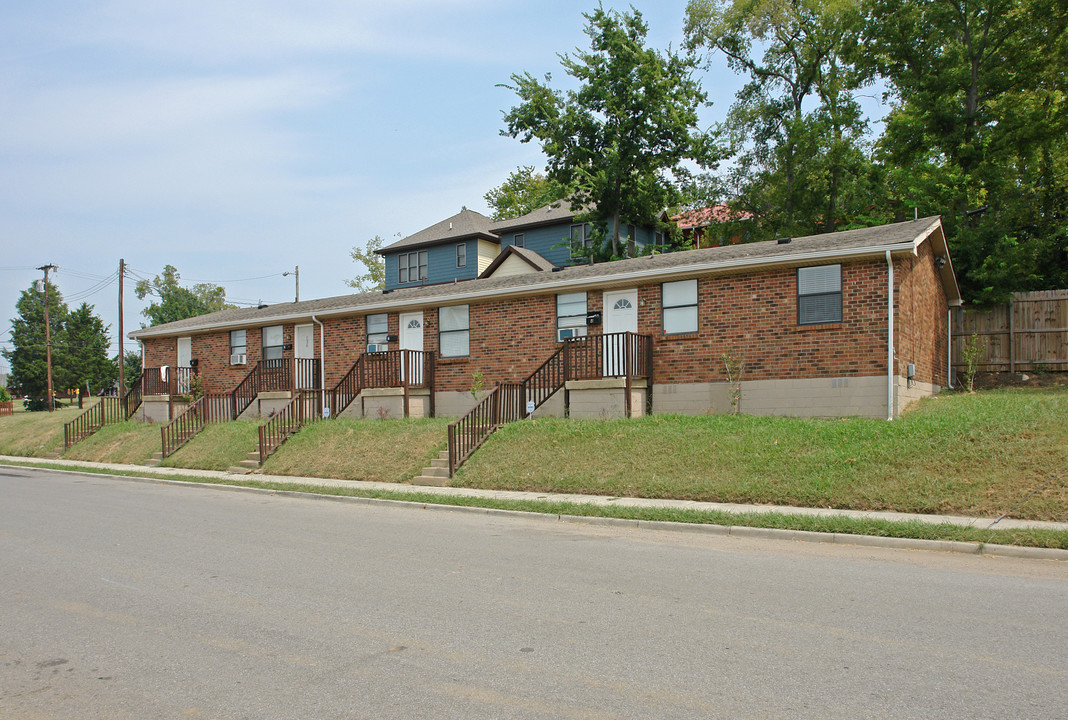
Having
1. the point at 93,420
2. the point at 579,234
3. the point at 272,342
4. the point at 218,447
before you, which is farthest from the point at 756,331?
the point at 93,420

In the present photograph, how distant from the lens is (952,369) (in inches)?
866

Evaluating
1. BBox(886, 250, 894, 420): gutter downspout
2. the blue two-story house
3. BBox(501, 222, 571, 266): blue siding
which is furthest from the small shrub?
BBox(501, 222, 571, 266): blue siding

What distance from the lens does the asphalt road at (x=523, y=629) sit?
419 cm

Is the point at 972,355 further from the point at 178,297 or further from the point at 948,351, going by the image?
the point at 178,297

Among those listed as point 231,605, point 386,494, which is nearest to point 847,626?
point 231,605

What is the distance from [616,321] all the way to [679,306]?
1.70 metres

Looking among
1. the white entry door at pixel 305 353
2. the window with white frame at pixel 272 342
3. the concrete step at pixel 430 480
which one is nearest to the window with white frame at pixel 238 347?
the window with white frame at pixel 272 342

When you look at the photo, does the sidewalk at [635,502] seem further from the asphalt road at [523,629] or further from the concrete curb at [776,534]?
the asphalt road at [523,629]

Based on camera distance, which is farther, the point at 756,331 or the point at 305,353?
the point at 305,353

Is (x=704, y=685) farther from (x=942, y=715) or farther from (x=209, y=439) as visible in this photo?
(x=209, y=439)

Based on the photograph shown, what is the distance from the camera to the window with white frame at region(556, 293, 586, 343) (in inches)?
752

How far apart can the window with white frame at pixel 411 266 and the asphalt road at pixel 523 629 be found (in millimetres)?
33785

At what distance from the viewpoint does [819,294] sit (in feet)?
51.9

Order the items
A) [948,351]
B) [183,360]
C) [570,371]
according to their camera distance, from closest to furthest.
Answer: [570,371] < [948,351] < [183,360]
